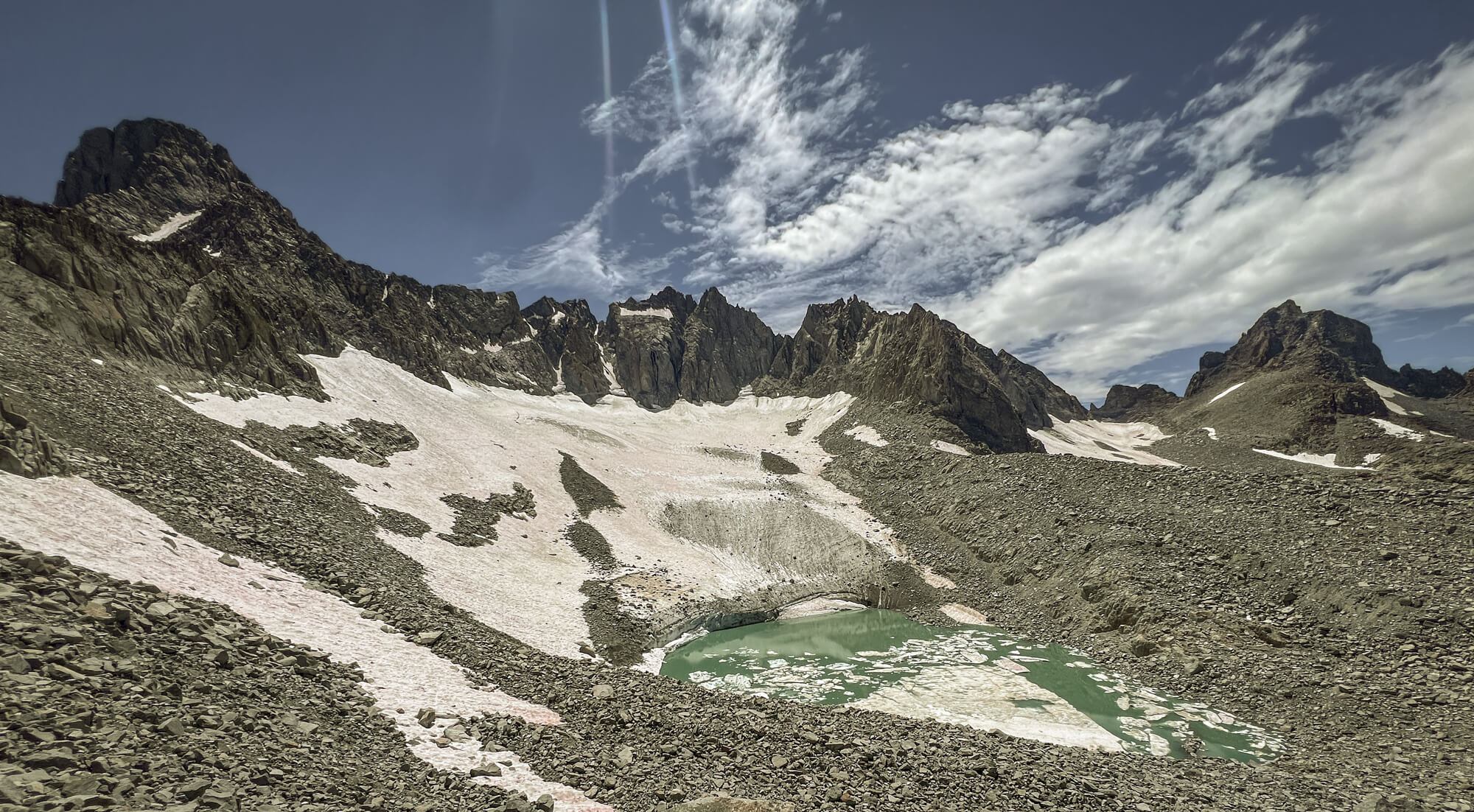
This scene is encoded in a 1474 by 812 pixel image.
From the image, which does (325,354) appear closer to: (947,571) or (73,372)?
(73,372)

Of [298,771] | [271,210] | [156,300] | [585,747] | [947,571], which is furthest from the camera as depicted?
[271,210]

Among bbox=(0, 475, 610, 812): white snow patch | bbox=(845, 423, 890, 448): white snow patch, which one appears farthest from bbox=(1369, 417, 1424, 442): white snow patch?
bbox=(0, 475, 610, 812): white snow patch

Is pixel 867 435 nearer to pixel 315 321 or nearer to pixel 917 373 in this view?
pixel 917 373

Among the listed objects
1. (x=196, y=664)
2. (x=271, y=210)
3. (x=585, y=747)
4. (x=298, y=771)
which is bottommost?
(x=585, y=747)

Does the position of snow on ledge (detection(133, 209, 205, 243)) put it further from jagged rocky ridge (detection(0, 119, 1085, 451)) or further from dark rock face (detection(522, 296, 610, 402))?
dark rock face (detection(522, 296, 610, 402))

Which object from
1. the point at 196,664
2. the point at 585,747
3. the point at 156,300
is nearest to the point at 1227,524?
the point at 585,747

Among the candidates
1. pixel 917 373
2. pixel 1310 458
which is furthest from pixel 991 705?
pixel 1310 458

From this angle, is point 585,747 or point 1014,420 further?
point 1014,420

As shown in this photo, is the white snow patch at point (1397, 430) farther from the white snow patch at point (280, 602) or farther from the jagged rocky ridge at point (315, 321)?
the white snow patch at point (280, 602)
